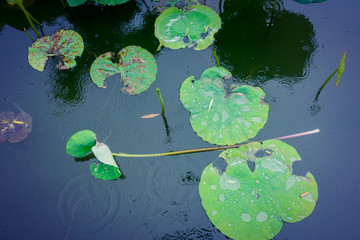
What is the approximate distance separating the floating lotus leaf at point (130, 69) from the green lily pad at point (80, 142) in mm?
485

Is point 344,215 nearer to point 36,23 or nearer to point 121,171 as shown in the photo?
point 121,171

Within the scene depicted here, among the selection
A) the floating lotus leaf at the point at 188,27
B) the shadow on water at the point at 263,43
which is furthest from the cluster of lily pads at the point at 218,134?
the shadow on water at the point at 263,43

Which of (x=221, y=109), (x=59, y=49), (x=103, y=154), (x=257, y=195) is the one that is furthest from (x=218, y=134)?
(x=59, y=49)

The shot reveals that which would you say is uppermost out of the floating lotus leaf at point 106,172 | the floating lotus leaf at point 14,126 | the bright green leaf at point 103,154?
the floating lotus leaf at point 14,126

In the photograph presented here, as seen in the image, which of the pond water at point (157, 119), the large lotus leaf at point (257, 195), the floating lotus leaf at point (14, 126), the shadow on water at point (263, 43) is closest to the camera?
the large lotus leaf at point (257, 195)

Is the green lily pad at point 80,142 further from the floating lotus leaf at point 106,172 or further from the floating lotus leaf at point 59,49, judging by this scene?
the floating lotus leaf at point 59,49

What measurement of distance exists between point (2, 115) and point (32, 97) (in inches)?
9.8

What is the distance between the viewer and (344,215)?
161cm

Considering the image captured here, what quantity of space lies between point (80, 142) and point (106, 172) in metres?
0.26

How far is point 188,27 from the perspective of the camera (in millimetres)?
2105

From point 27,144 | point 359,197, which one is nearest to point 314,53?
point 359,197

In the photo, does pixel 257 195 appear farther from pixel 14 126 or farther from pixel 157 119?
pixel 14 126

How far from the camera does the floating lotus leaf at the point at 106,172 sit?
5.50ft

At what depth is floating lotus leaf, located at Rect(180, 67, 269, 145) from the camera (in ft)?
5.68
